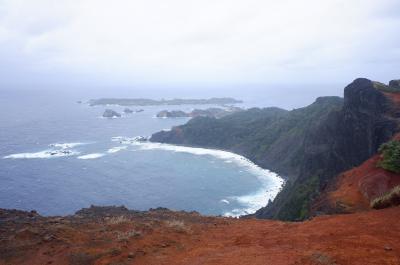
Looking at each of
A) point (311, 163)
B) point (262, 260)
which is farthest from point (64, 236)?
point (311, 163)

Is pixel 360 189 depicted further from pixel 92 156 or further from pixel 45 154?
pixel 45 154

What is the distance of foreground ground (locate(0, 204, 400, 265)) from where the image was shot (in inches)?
476

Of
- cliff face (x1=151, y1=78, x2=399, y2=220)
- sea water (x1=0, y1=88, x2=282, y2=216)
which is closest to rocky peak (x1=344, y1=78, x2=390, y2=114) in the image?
cliff face (x1=151, y1=78, x2=399, y2=220)

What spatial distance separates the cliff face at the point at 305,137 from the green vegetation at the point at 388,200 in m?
10.8

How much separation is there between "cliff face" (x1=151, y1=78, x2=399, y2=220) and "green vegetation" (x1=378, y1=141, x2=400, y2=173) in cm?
650

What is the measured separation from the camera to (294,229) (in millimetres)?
15609

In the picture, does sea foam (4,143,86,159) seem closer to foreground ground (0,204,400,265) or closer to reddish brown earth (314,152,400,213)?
foreground ground (0,204,400,265)

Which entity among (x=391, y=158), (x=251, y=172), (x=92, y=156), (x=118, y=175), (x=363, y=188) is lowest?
(x=251, y=172)

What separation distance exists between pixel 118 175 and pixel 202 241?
63.1 m

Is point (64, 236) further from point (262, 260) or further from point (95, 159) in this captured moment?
point (95, 159)

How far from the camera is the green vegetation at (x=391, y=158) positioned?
20.7 metres

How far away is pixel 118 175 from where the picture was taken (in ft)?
251

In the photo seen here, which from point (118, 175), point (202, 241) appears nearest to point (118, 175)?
point (118, 175)

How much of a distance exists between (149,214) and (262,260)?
33.2ft
